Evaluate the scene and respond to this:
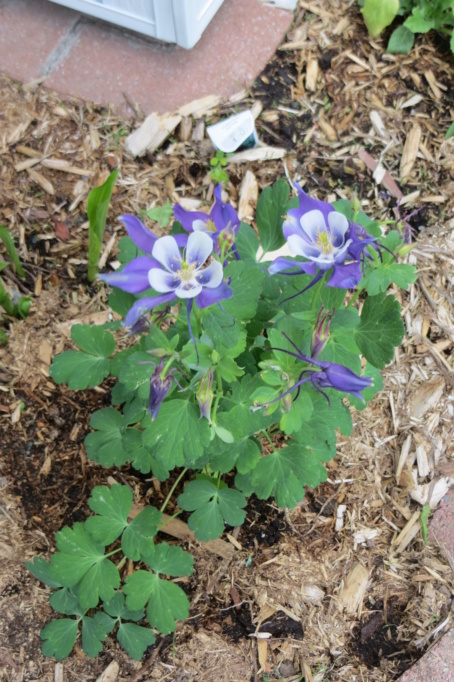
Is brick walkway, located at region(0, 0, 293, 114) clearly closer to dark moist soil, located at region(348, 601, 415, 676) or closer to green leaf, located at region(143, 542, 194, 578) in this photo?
green leaf, located at region(143, 542, 194, 578)

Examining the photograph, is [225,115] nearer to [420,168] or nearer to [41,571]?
[420,168]

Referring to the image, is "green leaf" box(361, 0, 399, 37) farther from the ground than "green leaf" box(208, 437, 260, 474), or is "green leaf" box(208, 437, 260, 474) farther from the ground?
"green leaf" box(361, 0, 399, 37)

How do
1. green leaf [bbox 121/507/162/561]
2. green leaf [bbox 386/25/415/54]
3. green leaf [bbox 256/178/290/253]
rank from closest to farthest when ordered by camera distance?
1. green leaf [bbox 256/178/290/253]
2. green leaf [bbox 121/507/162/561]
3. green leaf [bbox 386/25/415/54]

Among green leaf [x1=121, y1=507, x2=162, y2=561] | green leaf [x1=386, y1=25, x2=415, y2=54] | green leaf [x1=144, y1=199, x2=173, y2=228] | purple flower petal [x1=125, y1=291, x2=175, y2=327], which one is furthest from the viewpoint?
green leaf [x1=386, y1=25, x2=415, y2=54]

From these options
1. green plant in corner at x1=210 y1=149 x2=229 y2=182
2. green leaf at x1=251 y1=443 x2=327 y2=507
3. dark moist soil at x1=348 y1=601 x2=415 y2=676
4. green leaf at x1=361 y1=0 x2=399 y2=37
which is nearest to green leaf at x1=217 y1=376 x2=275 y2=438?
green leaf at x1=251 y1=443 x2=327 y2=507

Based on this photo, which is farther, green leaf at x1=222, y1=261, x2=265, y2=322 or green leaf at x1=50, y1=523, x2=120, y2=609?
green leaf at x1=50, y1=523, x2=120, y2=609

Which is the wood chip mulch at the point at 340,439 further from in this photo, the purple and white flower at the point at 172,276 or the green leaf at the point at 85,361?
the purple and white flower at the point at 172,276

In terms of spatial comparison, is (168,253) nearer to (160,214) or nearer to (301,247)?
(301,247)

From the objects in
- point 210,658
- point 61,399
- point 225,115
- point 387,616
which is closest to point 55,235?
point 61,399
